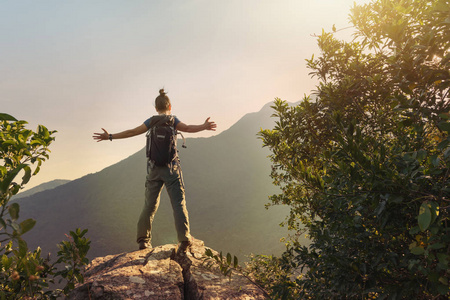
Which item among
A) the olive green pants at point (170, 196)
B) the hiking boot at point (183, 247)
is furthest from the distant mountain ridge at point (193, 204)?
the hiking boot at point (183, 247)

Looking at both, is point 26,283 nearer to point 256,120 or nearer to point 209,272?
point 209,272

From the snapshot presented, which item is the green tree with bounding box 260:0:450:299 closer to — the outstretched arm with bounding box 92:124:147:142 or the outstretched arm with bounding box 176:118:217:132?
the outstretched arm with bounding box 176:118:217:132

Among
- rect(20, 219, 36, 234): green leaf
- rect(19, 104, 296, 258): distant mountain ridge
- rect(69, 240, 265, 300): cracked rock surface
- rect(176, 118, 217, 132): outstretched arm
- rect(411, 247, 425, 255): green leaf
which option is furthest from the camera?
rect(19, 104, 296, 258): distant mountain ridge

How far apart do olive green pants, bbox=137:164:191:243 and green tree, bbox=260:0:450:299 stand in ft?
6.06

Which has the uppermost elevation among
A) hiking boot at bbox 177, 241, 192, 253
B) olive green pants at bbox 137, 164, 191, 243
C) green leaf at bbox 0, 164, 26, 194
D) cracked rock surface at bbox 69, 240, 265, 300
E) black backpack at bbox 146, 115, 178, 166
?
black backpack at bbox 146, 115, 178, 166

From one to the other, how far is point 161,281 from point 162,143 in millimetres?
2177

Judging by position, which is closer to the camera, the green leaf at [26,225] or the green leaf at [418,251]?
the green leaf at [26,225]

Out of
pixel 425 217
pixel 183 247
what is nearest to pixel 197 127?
pixel 183 247

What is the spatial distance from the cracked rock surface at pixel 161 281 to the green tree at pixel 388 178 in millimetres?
932

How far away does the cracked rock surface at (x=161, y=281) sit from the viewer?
3.11m

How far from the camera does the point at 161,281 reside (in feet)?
11.3

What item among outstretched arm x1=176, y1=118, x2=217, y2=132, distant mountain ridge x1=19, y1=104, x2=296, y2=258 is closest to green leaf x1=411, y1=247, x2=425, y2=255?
outstretched arm x1=176, y1=118, x2=217, y2=132

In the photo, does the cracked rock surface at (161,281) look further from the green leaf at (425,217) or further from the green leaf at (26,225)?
the green leaf at (425,217)

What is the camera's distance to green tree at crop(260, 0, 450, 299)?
1581mm
